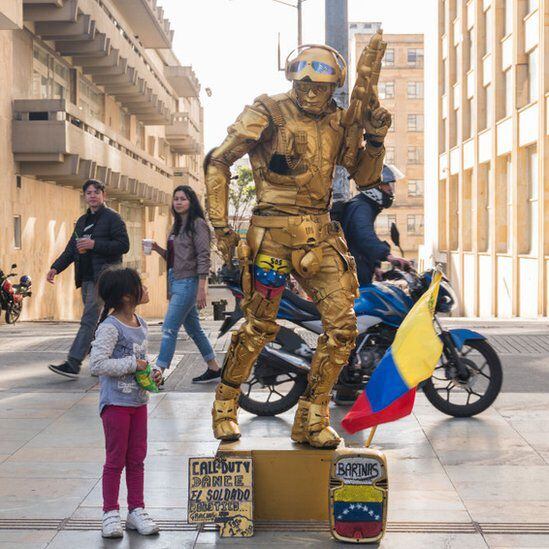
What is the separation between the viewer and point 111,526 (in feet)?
15.3

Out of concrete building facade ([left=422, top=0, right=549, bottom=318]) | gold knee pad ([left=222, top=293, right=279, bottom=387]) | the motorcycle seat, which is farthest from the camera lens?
concrete building facade ([left=422, top=0, right=549, bottom=318])

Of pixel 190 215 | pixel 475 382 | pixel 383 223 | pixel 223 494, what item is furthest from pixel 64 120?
pixel 383 223

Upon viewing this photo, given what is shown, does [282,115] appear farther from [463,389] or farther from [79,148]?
[79,148]

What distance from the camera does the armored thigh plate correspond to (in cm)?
462

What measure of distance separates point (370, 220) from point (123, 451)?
10.9ft

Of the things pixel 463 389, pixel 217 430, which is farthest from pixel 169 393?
pixel 217 430

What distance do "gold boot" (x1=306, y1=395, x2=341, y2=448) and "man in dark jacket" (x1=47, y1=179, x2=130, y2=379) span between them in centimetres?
424

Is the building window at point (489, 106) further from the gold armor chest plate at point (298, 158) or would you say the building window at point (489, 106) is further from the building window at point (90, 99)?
the gold armor chest plate at point (298, 158)

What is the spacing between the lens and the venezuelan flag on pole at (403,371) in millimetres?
4930

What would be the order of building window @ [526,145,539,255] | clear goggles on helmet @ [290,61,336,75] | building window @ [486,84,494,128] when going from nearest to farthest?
clear goggles on helmet @ [290,61,336,75], building window @ [526,145,539,255], building window @ [486,84,494,128]

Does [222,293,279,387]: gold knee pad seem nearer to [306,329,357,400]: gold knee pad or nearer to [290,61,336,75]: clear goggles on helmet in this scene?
[306,329,357,400]: gold knee pad

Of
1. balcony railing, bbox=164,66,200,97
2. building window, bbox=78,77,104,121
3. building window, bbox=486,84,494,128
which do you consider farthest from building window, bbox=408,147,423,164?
building window, bbox=78,77,104,121

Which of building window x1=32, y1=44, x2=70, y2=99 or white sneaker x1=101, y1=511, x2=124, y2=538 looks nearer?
white sneaker x1=101, y1=511, x2=124, y2=538

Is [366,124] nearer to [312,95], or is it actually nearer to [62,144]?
[312,95]
